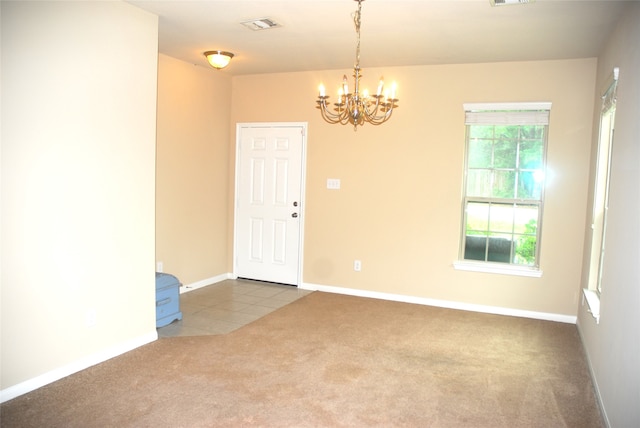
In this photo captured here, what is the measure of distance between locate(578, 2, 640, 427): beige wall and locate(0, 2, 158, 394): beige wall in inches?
125

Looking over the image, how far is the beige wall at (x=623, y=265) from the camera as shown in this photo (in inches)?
91.0

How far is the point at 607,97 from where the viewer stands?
3.72m

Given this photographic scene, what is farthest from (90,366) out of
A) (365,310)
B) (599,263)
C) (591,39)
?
(591,39)

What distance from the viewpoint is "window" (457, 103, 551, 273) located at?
488 cm

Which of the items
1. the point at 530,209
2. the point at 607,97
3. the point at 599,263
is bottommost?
the point at 599,263

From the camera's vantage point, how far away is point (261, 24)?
3.84 m

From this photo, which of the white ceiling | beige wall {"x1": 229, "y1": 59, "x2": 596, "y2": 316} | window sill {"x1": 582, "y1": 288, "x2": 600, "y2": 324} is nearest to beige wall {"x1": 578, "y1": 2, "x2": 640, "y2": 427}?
window sill {"x1": 582, "y1": 288, "x2": 600, "y2": 324}

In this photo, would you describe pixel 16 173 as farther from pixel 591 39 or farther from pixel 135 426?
pixel 591 39

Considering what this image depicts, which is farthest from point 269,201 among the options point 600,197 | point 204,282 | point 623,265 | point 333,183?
point 623,265

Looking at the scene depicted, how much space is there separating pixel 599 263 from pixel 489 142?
1674 mm

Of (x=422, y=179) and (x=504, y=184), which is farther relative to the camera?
(x=422, y=179)

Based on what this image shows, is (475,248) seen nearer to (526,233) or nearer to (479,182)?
(526,233)

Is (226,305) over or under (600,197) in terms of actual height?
under

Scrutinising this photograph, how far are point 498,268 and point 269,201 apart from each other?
2765 millimetres
